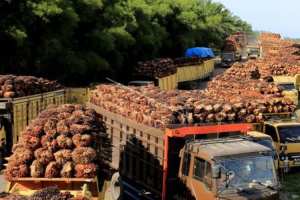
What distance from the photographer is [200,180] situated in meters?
7.78

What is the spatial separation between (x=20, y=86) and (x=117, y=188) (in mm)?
7099

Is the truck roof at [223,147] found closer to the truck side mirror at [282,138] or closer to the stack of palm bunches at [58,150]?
the stack of palm bunches at [58,150]

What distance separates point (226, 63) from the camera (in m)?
54.4

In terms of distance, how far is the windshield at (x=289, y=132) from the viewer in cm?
1395

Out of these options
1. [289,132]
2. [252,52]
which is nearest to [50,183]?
[289,132]

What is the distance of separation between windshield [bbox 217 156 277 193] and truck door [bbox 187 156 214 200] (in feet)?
0.80

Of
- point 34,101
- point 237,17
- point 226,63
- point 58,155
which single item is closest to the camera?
point 58,155

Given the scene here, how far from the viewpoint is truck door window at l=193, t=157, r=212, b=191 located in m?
7.54

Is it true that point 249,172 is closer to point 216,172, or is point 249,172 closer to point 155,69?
point 216,172

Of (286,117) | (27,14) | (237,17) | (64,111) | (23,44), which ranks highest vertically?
(237,17)

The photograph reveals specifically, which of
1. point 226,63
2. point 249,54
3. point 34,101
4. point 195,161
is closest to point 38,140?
point 195,161

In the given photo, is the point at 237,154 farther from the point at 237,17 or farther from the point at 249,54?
the point at 237,17

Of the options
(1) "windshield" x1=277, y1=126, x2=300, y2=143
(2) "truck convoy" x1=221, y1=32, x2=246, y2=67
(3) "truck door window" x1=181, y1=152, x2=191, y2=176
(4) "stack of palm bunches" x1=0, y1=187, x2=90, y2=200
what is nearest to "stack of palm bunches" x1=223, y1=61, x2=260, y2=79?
(1) "windshield" x1=277, y1=126, x2=300, y2=143

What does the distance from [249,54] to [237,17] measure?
37795 millimetres
